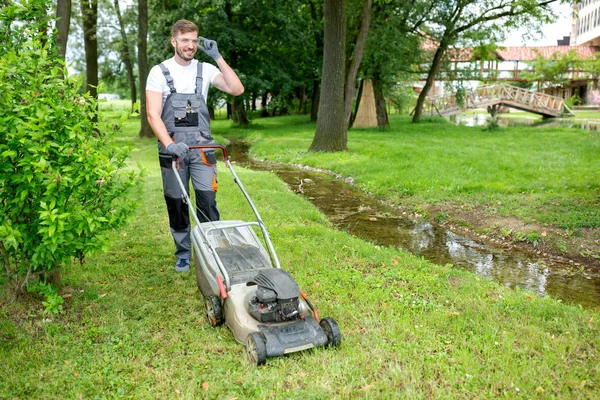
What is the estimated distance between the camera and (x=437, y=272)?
17.9ft

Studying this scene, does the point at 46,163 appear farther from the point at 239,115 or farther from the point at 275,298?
the point at 239,115

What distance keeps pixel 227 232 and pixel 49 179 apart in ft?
5.89

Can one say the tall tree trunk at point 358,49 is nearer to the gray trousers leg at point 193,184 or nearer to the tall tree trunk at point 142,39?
the tall tree trunk at point 142,39

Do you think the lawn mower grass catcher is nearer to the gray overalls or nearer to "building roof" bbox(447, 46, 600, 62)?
the gray overalls

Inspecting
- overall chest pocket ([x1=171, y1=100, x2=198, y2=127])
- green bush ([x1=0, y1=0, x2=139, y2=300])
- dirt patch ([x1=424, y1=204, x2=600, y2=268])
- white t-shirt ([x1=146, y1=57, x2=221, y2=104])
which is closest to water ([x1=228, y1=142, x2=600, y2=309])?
dirt patch ([x1=424, y1=204, x2=600, y2=268])

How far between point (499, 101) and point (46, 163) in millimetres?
31854

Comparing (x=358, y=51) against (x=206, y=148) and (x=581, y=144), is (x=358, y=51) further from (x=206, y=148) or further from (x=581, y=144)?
(x=206, y=148)

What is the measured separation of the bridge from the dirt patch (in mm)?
23526

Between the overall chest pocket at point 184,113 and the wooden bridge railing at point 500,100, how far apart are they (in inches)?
1084

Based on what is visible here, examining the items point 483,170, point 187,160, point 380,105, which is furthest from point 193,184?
point 380,105

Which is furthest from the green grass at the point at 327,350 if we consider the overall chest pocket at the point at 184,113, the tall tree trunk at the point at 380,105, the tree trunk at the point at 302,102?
the tree trunk at the point at 302,102

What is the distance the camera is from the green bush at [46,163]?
137 inches

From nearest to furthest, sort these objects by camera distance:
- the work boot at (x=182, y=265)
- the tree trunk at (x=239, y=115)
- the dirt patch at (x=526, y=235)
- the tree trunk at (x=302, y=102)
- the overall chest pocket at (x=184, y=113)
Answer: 1. the overall chest pocket at (x=184, y=113)
2. the work boot at (x=182, y=265)
3. the dirt patch at (x=526, y=235)
4. the tree trunk at (x=239, y=115)
5. the tree trunk at (x=302, y=102)

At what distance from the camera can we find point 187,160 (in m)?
5.00
